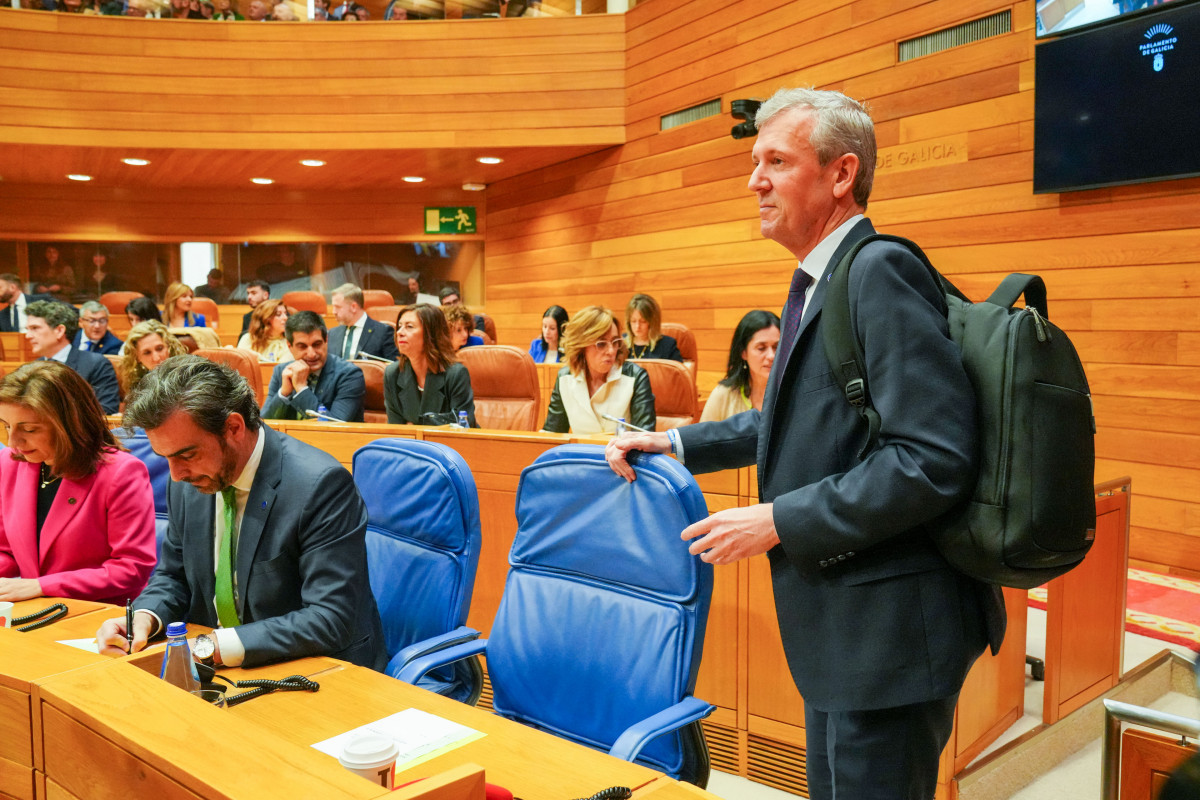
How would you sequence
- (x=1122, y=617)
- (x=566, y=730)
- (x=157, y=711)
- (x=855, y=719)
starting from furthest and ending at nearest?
(x=1122, y=617), (x=566, y=730), (x=855, y=719), (x=157, y=711)

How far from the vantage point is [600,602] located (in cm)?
182

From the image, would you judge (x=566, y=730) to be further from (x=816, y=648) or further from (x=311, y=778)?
(x=311, y=778)

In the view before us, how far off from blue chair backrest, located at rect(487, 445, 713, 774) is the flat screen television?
3.81 metres

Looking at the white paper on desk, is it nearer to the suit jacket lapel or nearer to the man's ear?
the suit jacket lapel

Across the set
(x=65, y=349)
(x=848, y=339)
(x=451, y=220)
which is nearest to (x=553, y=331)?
(x=65, y=349)

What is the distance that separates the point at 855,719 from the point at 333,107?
8.68 m

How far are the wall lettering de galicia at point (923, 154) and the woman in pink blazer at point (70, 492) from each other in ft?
14.7

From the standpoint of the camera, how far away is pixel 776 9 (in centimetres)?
671

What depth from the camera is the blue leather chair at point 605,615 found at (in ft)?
5.47

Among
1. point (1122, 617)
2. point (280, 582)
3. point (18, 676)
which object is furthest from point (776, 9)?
point (18, 676)

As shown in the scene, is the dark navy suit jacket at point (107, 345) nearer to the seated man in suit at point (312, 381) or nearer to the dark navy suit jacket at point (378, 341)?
the dark navy suit jacket at point (378, 341)

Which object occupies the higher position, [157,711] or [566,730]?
[157,711]

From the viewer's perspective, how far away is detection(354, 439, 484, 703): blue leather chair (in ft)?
6.94

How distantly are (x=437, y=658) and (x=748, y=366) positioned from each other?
7.78 feet
